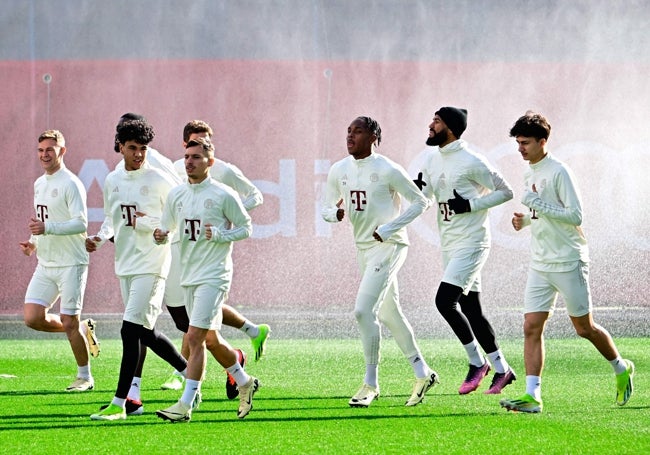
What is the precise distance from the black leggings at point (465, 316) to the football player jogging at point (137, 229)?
2.06 meters

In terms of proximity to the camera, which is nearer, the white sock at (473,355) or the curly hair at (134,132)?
the curly hair at (134,132)

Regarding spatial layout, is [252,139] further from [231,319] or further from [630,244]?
[231,319]

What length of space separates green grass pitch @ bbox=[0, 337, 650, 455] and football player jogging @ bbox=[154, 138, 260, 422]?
0.41 metres

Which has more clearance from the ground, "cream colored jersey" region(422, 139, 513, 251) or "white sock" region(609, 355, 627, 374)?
"cream colored jersey" region(422, 139, 513, 251)

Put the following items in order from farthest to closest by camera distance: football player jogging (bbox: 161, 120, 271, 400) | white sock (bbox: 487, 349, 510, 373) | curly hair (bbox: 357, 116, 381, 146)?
white sock (bbox: 487, 349, 510, 373) < football player jogging (bbox: 161, 120, 271, 400) < curly hair (bbox: 357, 116, 381, 146)

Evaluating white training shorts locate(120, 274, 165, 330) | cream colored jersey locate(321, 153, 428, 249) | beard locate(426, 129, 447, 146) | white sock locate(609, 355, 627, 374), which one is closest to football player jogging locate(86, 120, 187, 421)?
white training shorts locate(120, 274, 165, 330)

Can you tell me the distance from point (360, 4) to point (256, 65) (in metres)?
2.19

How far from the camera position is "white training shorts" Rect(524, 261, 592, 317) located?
27.2ft

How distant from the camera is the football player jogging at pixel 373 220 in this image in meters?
8.65

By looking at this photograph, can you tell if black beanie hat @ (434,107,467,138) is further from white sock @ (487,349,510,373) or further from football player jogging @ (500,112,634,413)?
white sock @ (487,349,510,373)

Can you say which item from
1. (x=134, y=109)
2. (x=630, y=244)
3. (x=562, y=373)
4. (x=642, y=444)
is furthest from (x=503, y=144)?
(x=642, y=444)

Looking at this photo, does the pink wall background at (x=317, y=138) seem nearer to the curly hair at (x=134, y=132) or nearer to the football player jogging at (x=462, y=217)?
the football player jogging at (x=462, y=217)

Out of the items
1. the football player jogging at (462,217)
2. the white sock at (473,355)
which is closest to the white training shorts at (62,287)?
the football player jogging at (462,217)

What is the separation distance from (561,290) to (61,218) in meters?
3.82
